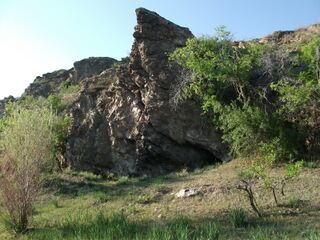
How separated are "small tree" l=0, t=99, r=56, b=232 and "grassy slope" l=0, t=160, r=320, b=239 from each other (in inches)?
21.4

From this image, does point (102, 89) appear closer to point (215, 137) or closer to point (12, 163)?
point (215, 137)

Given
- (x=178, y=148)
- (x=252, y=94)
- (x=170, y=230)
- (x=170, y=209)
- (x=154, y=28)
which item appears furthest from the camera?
(x=154, y=28)

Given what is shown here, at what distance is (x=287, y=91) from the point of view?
15039mm

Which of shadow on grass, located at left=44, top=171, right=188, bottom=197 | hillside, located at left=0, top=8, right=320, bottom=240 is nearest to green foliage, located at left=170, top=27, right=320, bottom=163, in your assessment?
hillside, located at left=0, top=8, right=320, bottom=240

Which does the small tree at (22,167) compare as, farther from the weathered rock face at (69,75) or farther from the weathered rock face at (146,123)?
the weathered rock face at (69,75)

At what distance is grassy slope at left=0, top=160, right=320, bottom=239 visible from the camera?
8820mm

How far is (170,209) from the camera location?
12.1m

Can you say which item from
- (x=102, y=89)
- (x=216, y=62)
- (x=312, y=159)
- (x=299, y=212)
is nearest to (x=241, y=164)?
(x=312, y=159)

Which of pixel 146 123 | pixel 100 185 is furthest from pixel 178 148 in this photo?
pixel 100 185

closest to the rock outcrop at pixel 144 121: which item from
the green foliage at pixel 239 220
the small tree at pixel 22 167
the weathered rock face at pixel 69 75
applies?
the small tree at pixel 22 167

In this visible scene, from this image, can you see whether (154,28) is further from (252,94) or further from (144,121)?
(252,94)

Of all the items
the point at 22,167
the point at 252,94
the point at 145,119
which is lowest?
the point at 22,167

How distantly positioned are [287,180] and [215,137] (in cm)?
632

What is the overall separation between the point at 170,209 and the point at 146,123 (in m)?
8.13
